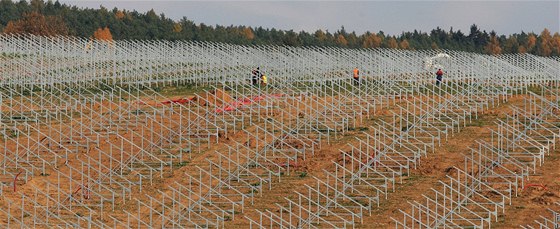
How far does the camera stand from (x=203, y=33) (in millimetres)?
114500

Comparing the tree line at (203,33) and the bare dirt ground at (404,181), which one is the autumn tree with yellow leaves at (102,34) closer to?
the tree line at (203,33)

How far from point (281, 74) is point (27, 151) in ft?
69.8

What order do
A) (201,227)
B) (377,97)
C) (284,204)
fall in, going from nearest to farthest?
(201,227) → (284,204) → (377,97)

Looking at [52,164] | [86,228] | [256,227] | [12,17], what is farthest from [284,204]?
[12,17]

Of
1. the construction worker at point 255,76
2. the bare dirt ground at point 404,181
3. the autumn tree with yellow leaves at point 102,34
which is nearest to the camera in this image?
the bare dirt ground at point 404,181

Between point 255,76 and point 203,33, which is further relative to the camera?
point 203,33

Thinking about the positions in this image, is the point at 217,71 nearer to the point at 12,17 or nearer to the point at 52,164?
the point at 52,164

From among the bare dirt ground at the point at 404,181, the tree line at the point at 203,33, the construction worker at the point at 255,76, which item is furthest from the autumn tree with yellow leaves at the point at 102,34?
the bare dirt ground at the point at 404,181

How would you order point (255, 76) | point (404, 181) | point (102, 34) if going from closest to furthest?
point (404, 181) < point (255, 76) < point (102, 34)

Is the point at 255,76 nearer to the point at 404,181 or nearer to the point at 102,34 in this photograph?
the point at 404,181

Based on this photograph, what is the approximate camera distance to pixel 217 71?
6469cm

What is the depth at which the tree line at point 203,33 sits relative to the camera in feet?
352

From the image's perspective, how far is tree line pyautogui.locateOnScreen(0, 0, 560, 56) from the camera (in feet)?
352

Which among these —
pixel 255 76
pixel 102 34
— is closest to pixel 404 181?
pixel 255 76
